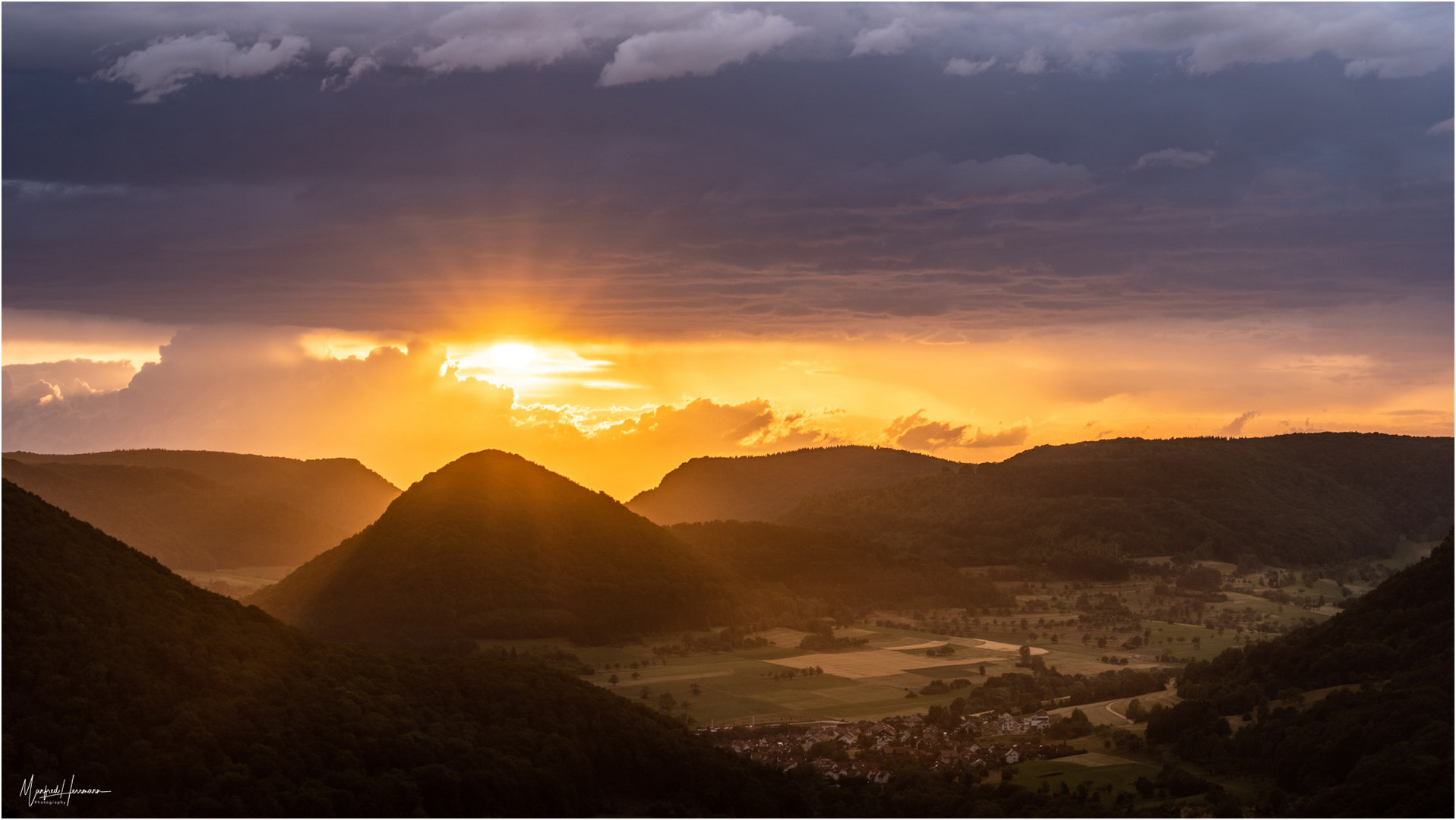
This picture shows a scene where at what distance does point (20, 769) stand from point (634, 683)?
339 feet

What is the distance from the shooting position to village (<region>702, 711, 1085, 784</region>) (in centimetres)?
12100

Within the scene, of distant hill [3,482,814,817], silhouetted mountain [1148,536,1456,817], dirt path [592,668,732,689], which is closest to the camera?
distant hill [3,482,814,817]

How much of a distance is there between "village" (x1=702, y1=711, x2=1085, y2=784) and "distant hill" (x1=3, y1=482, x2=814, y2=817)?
38.2ft

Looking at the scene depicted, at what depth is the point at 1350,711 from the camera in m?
115

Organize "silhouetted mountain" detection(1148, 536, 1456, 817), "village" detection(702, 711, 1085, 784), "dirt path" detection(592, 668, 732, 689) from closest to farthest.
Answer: "silhouetted mountain" detection(1148, 536, 1456, 817), "village" detection(702, 711, 1085, 784), "dirt path" detection(592, 668, 732, 689)

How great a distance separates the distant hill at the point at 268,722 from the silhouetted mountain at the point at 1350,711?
41207 mm

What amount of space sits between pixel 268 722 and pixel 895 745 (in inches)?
2447

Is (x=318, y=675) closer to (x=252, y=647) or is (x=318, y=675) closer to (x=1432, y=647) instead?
(x=252, y=647)

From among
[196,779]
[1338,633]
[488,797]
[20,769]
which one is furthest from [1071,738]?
[20,769]

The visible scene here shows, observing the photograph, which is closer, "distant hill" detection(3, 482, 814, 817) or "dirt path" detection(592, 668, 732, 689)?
"distant hill" detection(3, 482, 814, 817)

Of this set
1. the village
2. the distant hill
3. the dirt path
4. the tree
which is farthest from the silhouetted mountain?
the dirt path

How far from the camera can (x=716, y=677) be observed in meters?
189

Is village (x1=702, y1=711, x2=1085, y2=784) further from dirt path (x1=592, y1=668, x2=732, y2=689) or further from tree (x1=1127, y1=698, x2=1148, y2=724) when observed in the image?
dirt path (x1=592, y1=668, x2=732, y2=689)

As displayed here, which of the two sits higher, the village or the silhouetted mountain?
the silhouetted mountain
